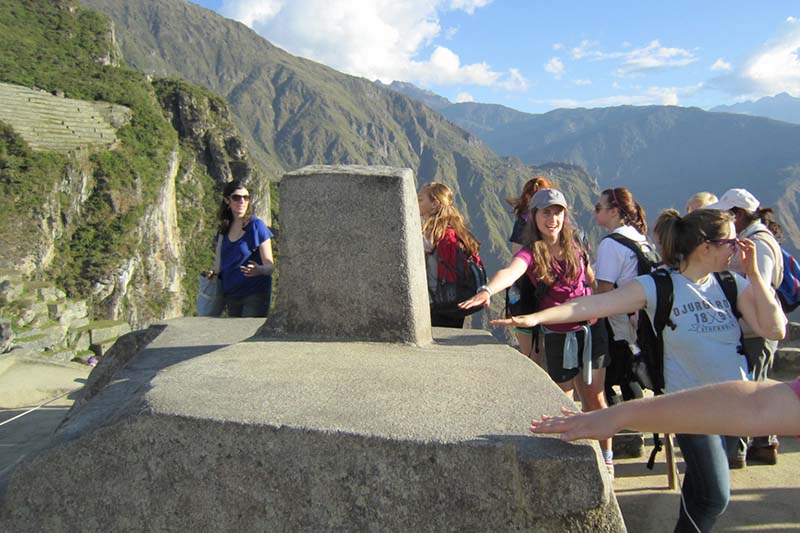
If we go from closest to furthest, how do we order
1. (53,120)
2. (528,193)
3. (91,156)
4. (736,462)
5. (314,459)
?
(314,459) → (736,462) → (528,193) → (53,120) → (91,156)

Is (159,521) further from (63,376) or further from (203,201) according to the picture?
(203,201)

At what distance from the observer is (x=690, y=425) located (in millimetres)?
1607

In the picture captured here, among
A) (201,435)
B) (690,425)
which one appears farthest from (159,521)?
(690,425)

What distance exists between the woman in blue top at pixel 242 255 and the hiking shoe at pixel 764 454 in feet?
13.4

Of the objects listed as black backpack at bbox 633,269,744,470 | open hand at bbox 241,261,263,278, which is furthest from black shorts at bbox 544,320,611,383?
open hand at bbox 241,261,263,278

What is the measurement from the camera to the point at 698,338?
2.80 meters

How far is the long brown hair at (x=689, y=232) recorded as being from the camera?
2.89 m

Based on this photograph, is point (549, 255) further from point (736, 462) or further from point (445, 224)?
point (736, 462)

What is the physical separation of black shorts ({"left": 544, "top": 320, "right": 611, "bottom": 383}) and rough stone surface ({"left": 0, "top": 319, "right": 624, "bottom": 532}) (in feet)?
4.34

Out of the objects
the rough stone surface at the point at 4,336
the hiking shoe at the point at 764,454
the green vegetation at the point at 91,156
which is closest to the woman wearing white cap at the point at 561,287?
the hiking shoe at the point at 764,454

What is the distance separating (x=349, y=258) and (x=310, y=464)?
151 centimetres

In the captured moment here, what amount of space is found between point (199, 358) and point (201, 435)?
2.54 feet

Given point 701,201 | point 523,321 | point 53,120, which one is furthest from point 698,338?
point 53,120

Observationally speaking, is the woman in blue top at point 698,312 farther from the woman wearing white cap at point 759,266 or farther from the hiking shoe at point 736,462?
the hiking shoe at point 736,462
